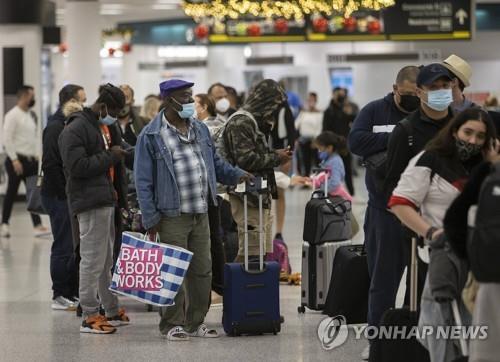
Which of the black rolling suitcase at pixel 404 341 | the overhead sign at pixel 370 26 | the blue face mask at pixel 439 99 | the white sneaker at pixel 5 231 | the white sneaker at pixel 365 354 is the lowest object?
the white sneaker at pixel 5 231

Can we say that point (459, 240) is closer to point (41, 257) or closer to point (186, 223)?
point (186, 223)

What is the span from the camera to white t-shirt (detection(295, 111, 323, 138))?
79.3ft

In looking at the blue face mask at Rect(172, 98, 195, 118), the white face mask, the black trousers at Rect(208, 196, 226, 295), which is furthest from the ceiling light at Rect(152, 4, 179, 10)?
the blue face mask at Rect(172, 98, 195, 118)

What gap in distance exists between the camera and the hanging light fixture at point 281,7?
42.5ft

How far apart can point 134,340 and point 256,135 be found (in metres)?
1.84

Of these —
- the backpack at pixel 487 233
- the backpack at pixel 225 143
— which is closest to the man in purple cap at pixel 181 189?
the backpack at pixel 225 143

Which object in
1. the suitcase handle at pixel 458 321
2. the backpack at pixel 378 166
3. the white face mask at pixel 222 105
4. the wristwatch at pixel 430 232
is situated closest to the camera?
the suitcase handle at pixel 458 321

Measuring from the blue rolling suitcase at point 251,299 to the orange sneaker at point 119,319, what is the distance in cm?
91

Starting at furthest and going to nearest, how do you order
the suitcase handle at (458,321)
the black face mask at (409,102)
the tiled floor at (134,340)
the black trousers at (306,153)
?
1. the black trousers at (306,153)
2. the tiled floor at (134,340)
3. the black face mask at (409,102)
4. the suitcase handle at (458,321)

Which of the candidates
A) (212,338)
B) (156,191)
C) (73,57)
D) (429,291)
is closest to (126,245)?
(156,191)

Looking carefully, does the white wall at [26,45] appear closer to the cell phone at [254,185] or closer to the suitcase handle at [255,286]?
the cell phone at [254,185]

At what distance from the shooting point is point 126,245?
26.3 ft

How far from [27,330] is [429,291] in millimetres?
4044

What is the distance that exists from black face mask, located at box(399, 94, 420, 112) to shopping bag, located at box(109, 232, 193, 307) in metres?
1.71
